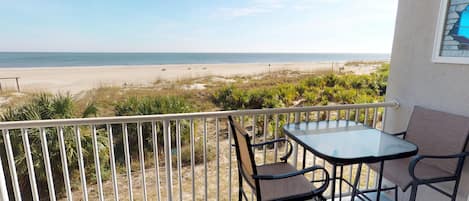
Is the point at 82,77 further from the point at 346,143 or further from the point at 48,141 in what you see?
the point at 346,143

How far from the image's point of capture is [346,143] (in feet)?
5.22

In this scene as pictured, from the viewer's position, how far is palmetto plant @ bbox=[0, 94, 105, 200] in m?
2.83

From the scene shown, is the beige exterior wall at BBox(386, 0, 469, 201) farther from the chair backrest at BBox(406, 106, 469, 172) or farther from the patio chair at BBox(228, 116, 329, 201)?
the patio chair at BBox(228, 116, 329, 201)

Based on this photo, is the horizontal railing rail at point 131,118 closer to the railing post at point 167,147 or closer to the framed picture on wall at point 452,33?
the railing post at point 167,147

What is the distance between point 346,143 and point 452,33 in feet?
4.07

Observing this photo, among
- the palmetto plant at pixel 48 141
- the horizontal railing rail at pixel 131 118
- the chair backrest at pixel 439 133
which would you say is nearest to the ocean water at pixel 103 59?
the palmetto plant at pixel 48 141

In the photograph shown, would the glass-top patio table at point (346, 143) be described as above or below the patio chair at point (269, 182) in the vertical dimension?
above

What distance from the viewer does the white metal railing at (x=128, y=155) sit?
5.48 ft

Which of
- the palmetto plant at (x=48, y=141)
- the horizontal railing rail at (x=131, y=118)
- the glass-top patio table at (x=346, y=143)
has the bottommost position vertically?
the palmetto plant at (x=48, y=141)

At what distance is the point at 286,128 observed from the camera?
6.21 ft

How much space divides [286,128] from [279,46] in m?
21.0

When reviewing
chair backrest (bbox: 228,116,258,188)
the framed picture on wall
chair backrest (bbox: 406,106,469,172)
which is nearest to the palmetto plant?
chair backrest (bbox: 228,116,258,188)

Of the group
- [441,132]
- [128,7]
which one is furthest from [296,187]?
[128,7]

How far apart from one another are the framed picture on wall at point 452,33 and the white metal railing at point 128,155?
63 cm
